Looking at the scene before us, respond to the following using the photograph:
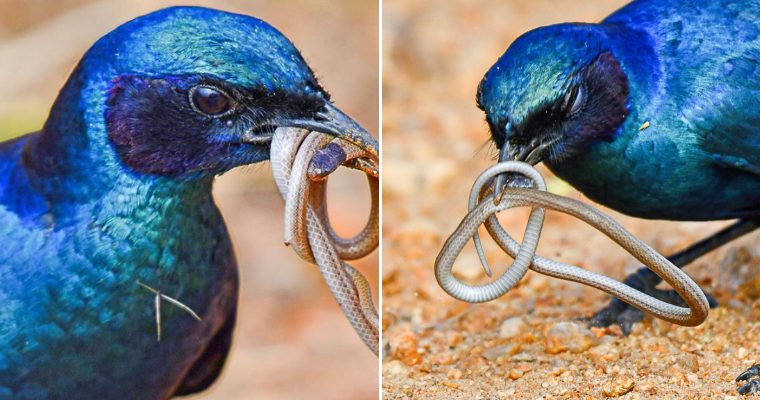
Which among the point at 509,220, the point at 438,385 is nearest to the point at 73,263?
the point at 438,385

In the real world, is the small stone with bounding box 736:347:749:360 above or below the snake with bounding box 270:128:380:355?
below

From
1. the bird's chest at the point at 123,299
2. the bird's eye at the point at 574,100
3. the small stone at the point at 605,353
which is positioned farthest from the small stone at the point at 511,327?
the bird's chest at the point at 123,299

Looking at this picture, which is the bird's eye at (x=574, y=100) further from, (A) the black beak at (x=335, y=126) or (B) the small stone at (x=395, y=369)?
(B) the small stone at (x=395, y=369)

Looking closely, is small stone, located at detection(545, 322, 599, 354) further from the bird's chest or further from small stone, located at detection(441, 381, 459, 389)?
the bird's chest

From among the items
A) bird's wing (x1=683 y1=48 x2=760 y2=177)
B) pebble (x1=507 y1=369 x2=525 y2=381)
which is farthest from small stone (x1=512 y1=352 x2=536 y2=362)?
bird's wing (x1=683 y1=48 x2=760 y2=177)

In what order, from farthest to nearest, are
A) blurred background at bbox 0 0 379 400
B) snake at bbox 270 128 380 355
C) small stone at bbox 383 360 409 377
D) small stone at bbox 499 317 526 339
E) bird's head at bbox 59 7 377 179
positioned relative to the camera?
blurred background at bbox 0 0 379 400 < small stone at bbox 499 317 526 339 < small stone at bbox 383 360 409 377 < snake at bbox 270 128 380 355 < bird's head at bbox 59 7 377 179

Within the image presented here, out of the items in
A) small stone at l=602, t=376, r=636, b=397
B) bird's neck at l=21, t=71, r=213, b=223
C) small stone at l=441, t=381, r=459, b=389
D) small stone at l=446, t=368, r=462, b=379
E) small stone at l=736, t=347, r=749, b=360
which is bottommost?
small stone at l=441, t=381, r=459, b=389

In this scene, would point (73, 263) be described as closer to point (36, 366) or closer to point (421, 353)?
point (36, 366)
